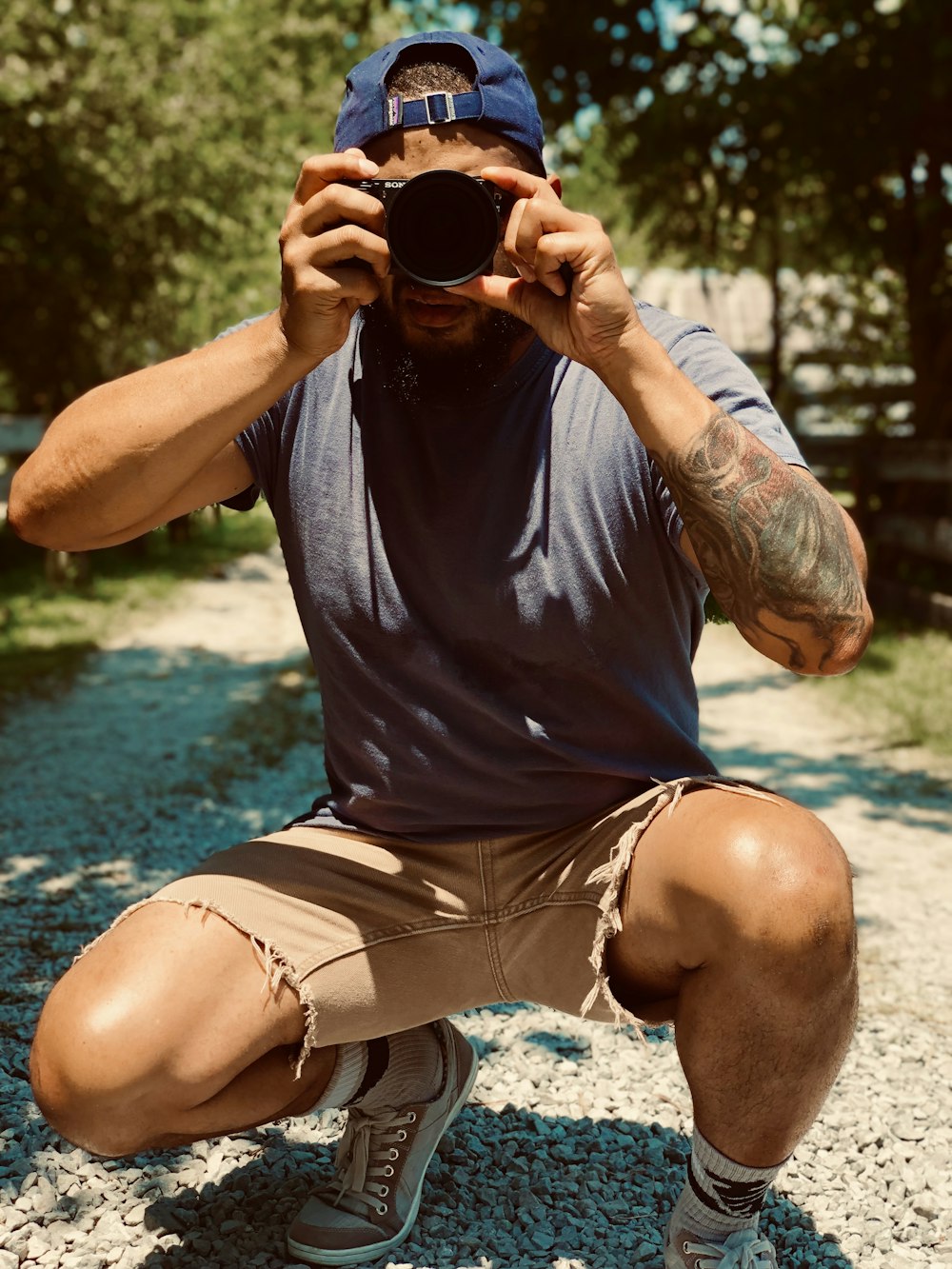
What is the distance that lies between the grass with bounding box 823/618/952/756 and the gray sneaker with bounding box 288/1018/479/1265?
407cm

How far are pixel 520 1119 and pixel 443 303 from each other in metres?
1.62

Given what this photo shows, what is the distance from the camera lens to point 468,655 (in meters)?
2.11

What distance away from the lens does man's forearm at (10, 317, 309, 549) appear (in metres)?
1.98

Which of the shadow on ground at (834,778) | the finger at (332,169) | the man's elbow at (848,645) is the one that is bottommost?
the shadow on ground at (834,778)

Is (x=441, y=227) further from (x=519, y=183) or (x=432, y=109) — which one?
(x=432, y=109)

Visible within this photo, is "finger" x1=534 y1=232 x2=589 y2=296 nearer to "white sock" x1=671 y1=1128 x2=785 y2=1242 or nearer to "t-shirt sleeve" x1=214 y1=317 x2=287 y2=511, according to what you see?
"t-shirt sleeve" x1=214 y1=317 x2=287 y2=511

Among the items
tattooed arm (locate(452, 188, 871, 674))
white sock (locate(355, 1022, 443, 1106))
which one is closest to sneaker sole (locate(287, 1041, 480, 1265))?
white sock (locate(355, 1022, 443, 1106))

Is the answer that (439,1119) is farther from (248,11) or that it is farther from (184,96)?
(248,11)

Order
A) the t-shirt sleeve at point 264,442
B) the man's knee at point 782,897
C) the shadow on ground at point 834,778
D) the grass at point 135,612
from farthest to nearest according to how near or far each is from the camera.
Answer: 1. the grass at point 135,612
2. the shadow on ground at point 834,778
3. the t-shirt sleeve at point 264,442
4. the man's knee at point 782,897

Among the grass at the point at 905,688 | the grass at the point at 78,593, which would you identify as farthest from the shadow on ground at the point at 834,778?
the grass at the point at 78,593

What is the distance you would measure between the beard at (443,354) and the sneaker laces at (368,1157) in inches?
48.5

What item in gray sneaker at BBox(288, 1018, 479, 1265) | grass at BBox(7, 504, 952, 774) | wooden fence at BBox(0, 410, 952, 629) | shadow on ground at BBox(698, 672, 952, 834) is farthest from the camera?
wooden fence at BBox(0, 410, 952, 629)

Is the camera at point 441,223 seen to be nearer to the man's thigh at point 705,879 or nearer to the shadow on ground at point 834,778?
the man's thigh at point 705,879

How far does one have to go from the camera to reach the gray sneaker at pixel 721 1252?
1.94 m
